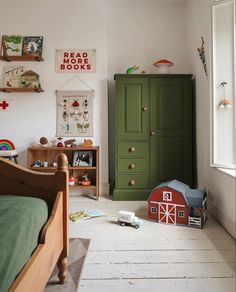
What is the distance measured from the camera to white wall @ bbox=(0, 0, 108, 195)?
3398 mm

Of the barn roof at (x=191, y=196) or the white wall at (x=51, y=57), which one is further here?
the white wall at (x=51, y=57)

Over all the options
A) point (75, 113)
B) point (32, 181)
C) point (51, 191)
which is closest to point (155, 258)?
point (51, 191)

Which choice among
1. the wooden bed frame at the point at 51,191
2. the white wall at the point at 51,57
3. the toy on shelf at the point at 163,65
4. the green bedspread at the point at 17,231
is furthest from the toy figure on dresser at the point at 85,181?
the green bedspread at the point at 17,231

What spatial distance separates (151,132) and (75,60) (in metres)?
1.42

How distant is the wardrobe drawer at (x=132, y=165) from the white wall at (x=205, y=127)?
0.66 m

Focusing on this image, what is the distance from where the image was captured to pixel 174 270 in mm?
1623

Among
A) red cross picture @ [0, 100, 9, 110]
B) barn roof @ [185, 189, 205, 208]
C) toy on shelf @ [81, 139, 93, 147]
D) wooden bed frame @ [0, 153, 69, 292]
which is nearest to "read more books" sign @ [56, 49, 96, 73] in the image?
red cross picture @ [0, 100, 9, 110]

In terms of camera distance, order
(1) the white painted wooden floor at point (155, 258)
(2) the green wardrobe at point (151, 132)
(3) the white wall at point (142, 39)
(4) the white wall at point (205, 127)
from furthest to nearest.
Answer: (3) the white wall at point (142, 39) < (2) the green wardrobe at point (151, 132) < (4) the white wall at point (205, 127) < (1) the white painted wooden floor at point (155, 258)

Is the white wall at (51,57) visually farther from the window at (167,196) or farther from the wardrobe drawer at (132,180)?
the window at (167,196)

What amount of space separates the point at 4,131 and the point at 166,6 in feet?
9.35

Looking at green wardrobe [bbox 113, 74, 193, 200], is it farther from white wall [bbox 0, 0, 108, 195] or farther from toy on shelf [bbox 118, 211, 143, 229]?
toy on shelf [bbox 118, 211, 143, 229]

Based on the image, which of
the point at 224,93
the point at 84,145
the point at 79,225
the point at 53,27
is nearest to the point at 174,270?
the point at 79,225

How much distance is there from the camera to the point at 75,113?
11.3ft

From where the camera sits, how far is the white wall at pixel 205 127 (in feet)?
7.25
